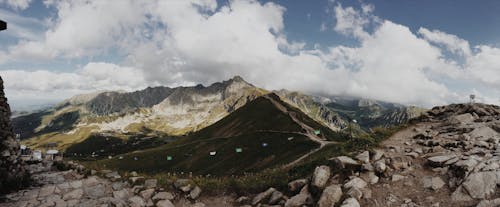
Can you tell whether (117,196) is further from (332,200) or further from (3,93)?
(332,200)

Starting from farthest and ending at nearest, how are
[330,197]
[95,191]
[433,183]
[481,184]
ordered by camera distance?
[95,191]
[433,183]
[330,197]
[481,184]

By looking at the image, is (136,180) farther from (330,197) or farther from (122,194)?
(330,197)

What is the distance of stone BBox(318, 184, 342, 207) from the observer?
13.5 metres

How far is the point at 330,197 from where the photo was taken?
1362cm

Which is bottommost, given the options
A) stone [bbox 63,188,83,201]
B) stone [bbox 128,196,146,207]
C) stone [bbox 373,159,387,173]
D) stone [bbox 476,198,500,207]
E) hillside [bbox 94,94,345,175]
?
hillside [bbox 94,94,345,175]

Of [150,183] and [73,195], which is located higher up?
[150,183]

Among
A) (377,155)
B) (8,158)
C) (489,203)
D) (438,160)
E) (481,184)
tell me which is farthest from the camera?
(377,155)

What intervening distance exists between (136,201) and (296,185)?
8.77 meters

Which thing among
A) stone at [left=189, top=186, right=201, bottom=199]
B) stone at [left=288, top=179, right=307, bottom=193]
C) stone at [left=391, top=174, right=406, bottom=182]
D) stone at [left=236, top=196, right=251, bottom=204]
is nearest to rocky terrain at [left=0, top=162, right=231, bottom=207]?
stone at [left=189, top=186, right=201, bottom=199]

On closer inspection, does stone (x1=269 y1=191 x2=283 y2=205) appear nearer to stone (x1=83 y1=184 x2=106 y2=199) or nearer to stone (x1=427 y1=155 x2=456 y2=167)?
stone (x1=427 y1=155 x2=456 y2=167)

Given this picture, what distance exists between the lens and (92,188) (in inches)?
710

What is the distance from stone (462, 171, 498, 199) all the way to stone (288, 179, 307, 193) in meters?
7.03

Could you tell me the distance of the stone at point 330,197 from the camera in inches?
530

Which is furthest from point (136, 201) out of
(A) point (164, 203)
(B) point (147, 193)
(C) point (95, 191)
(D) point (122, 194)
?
(C) point (95, 191)
